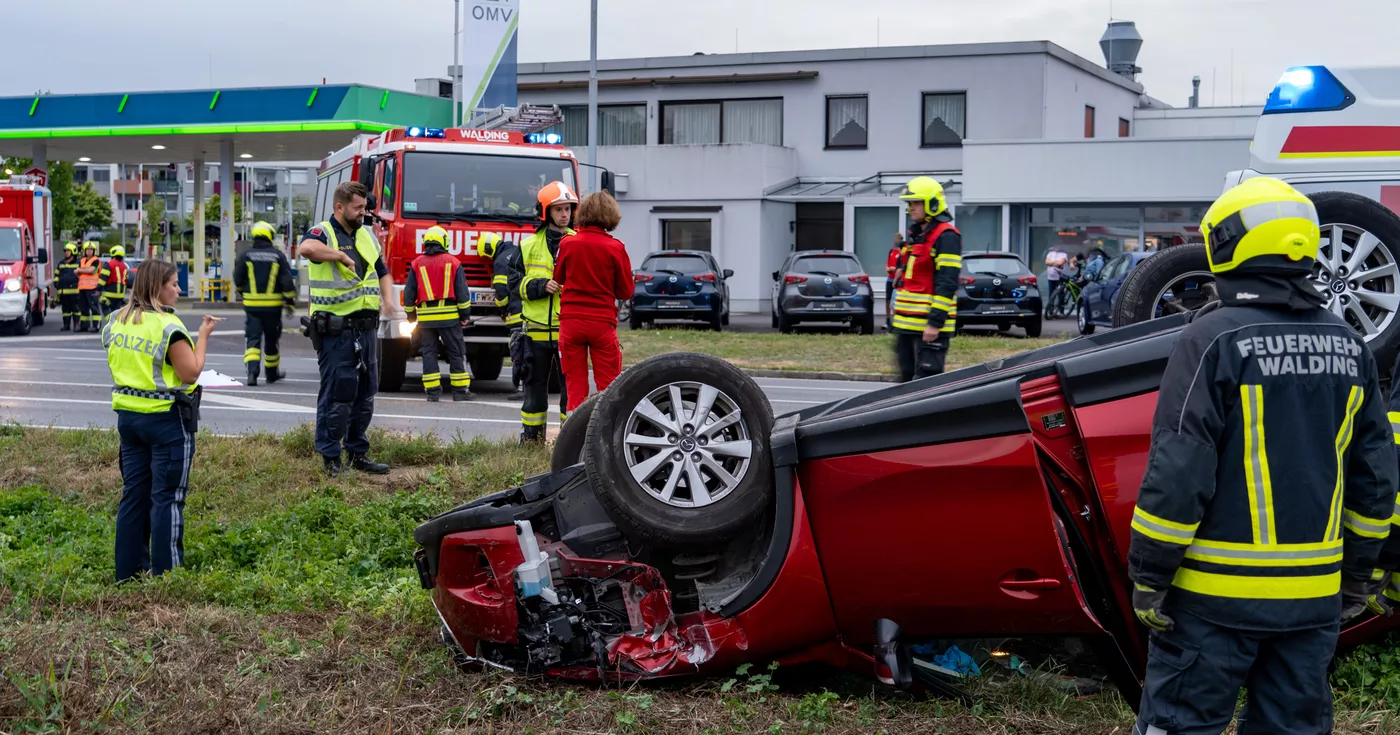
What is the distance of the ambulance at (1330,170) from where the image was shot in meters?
6.38

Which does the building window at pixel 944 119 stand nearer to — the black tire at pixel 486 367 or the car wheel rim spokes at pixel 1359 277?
the black tire at pixel 486 367

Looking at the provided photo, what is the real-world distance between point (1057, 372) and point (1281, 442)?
83 cm

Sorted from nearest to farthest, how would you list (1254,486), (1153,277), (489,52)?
(1254,486) → (1153,277) → (489,52)

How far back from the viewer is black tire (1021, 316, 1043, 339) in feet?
71.2

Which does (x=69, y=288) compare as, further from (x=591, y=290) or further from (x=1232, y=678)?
(x=1232, y=678)

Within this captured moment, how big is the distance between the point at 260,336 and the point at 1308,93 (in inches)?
429

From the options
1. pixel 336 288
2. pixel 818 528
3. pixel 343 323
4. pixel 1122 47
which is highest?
pixel 1122 47

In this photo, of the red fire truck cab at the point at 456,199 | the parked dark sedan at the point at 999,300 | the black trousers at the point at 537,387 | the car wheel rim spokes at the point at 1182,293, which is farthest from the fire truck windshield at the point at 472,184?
the parked dark sedan at the point at 999,300

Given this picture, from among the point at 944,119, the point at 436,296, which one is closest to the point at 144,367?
the point at 436,296

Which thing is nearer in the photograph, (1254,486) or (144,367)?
(1254,486)

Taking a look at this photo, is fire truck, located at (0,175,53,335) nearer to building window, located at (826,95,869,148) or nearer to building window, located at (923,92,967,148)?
building window, located at (826,95,869,148)

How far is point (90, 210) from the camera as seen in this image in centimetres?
8244

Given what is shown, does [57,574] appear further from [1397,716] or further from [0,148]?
[0,148]

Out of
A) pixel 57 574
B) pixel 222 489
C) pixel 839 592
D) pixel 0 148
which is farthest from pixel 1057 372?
pixel 0 148
